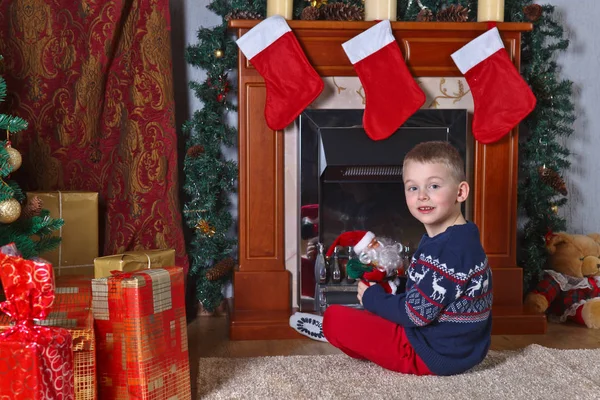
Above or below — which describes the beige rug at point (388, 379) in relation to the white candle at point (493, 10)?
below

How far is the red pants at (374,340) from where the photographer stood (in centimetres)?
212

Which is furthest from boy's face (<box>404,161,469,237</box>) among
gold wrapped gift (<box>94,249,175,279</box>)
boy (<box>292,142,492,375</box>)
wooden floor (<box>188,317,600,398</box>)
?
gold wrapped gift (<box>94,249,175,279</box>)

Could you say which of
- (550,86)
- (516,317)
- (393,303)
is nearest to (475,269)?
(393,303)

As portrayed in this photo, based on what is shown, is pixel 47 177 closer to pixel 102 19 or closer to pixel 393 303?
pixel 102 19

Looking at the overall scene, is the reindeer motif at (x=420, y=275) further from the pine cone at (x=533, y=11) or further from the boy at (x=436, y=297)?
the pine cone at (x=533, y=11)

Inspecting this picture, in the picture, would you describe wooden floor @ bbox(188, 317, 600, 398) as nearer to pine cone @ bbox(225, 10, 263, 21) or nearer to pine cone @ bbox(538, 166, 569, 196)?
pine cone @ bbox(538, 166, 569, 196)

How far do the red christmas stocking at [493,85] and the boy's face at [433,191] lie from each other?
943 millimetres

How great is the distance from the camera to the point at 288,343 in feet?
8.85

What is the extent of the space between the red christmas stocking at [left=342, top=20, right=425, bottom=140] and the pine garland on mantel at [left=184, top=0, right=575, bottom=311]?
0.28 metres

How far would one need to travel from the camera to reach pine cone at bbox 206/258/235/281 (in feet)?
9.64

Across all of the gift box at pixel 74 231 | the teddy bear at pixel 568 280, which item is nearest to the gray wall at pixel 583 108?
the teddy bear at pixel 568 280

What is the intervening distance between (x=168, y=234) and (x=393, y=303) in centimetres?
116

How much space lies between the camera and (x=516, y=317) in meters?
2.88

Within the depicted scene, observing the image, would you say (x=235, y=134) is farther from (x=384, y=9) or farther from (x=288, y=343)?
(x=288, y=343)
